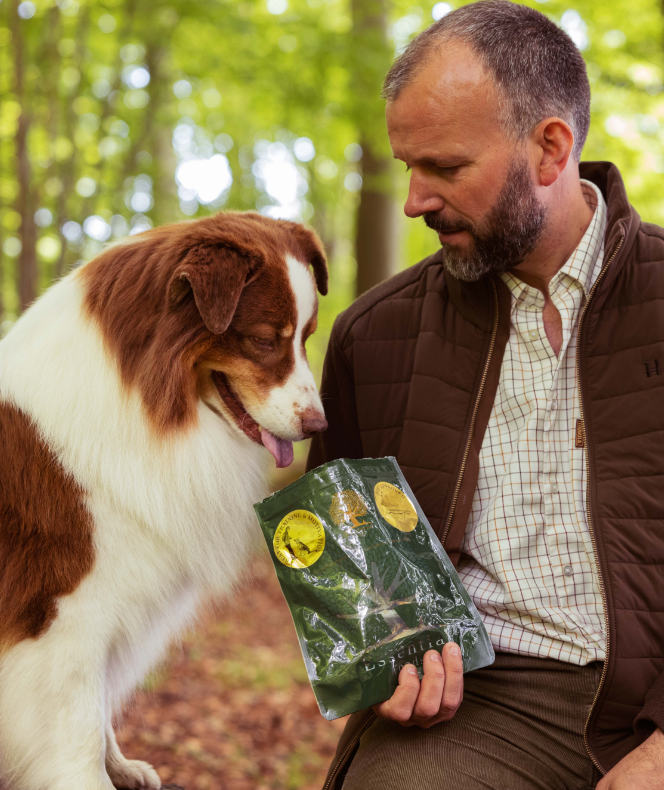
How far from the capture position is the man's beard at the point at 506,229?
7.77ft

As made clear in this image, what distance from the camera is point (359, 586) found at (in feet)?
6.26

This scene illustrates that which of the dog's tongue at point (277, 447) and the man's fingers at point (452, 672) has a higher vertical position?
the dog's tongue at point (277, 447)

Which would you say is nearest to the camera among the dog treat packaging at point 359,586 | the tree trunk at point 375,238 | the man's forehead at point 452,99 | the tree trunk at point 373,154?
the dog treat packaging at point 359,586

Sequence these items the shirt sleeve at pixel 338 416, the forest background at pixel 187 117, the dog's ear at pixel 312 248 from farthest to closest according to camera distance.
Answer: the forest background at pixel 187 117
the shirt sleeve at pixel 338 416
the dog's ear at pixel 312 248

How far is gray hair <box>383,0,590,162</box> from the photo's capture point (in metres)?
2.31

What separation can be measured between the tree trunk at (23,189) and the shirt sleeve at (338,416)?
349 cm

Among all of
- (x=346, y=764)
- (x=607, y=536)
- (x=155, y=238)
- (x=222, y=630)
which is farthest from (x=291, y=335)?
(x=222, y=630)

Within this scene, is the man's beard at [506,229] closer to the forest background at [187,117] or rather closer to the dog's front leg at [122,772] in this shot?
the dog's front leg at [122,772]

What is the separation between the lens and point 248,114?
1146 cm

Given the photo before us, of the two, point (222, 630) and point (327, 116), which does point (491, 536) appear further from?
point (327, 116)

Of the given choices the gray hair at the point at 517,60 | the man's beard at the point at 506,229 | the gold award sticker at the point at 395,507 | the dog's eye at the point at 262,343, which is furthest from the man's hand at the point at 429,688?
the gray hair at the point at 517,60

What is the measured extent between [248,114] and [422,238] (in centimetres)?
458

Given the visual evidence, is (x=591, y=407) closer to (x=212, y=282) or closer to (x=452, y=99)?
(x=452, y=99)

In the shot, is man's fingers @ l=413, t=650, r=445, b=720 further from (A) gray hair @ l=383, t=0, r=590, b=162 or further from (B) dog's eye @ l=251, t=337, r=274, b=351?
(A) gray hair @ l=383, t=0, r=590, b=162
